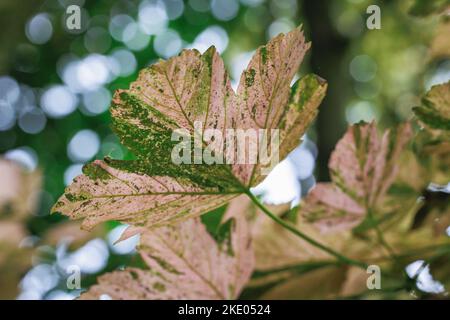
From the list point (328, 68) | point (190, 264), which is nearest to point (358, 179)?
point (190, 264)

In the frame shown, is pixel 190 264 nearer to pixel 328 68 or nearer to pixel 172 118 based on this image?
pixel 172 118

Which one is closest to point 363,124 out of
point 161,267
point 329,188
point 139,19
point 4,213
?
point 329,188

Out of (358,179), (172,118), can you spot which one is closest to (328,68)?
(358,179)

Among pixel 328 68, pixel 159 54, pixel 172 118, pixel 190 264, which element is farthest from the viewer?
pixel 159 54

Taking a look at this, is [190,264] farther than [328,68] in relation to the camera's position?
No

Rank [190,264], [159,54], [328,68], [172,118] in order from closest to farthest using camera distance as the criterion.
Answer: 1. [172,118]
2. [190,264]
3. [328,68]
4. [159,54]

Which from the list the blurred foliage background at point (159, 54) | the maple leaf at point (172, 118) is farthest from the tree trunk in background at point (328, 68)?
the maple leaf at point (172, 118)

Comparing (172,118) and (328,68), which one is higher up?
(328,68)
